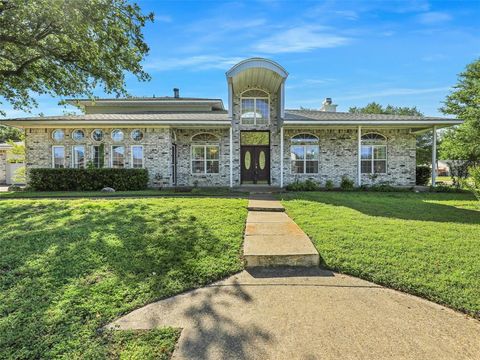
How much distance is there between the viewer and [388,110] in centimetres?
3297

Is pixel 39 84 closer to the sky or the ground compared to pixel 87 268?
closer to the sky

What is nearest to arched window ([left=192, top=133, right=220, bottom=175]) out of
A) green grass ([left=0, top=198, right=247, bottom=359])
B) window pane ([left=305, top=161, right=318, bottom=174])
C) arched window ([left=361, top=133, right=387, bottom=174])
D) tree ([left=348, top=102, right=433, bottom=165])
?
window pane ([left=305, top=161, right=318, bottom=174])

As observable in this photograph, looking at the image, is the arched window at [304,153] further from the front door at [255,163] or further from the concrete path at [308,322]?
the concrete path at [308,322]

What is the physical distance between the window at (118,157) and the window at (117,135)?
0.36 m

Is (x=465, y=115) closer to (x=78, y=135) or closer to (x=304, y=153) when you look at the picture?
(x=304, y=153)

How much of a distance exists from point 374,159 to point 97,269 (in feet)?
49.1

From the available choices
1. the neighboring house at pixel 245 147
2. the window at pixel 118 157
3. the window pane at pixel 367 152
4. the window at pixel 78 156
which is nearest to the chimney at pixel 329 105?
the neighboring house at pixel 245 147

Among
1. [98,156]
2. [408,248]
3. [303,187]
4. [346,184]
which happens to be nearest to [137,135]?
[98,156]

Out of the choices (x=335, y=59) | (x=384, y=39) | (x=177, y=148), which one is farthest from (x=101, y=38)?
(x=384, y=39)

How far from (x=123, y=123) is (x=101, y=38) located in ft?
13.1

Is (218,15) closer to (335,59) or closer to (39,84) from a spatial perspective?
(335,59)

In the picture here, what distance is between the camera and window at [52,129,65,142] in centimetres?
1430

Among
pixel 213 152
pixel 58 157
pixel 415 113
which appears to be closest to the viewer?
pixel 58 157

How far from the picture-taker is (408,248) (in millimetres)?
4531
